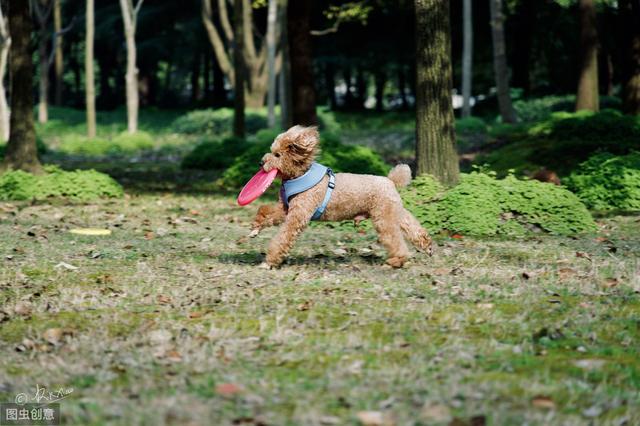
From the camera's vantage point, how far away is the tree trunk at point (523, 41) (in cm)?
4009

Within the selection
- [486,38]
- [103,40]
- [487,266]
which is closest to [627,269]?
[487,266]

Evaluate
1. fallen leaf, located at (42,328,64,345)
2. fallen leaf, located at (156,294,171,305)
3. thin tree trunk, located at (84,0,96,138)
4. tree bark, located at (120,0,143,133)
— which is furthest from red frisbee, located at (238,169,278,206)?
tree bark, located at (120,0,143,133)

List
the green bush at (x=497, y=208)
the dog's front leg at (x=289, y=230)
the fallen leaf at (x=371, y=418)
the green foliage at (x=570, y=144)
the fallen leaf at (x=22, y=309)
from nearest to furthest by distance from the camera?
the fallen leaf at (x=371, y=418) → the fallen leaf at (x=22, y=309) → the dog's front leg at (x=289, y=230) → the green bush at (x=497, y=208) → the green foliage at (x=570, y=144)

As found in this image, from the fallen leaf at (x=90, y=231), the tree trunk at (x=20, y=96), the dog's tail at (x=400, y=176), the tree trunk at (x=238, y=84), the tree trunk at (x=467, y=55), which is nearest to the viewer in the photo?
the dog's tail at (x=400, y=176)

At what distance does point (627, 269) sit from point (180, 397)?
517 centimetres

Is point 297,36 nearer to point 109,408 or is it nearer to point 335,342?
point 335,342

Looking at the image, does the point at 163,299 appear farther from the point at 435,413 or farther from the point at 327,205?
the point at 435,413

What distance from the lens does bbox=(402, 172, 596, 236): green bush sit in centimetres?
1079

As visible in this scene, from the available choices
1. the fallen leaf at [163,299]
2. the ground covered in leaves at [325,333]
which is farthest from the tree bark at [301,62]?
the fallen leaf at [163,299]

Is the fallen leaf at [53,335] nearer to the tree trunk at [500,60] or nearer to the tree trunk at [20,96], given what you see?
the tree trunk at [20,96]

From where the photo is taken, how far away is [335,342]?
5543mm

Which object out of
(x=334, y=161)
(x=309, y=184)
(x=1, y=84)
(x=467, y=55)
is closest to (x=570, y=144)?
(x=334, y=161)

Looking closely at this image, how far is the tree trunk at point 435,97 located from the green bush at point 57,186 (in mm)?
6132

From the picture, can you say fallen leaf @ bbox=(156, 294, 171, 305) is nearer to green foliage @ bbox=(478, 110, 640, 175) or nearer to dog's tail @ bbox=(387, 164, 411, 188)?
dog's tail @ bbox=(387, 164, 411, 188)
